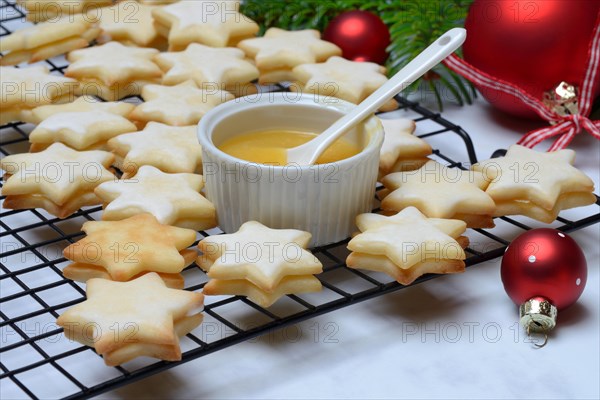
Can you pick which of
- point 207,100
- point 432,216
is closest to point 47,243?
point 207,100

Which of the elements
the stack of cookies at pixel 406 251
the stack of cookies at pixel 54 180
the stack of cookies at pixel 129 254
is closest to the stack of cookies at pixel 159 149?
the stack of cookies at pixel 54 180

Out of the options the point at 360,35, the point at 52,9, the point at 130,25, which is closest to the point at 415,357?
the point at 360,35

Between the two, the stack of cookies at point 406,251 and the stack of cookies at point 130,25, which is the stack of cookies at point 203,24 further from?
the stack of cookies at point 406,251

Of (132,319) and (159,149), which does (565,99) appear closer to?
(159,149)

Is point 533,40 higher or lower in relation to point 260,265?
higher

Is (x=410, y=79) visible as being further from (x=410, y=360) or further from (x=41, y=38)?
(x=41, y=38)

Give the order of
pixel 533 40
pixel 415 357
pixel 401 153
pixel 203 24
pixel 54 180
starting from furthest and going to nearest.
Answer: pixel 203 24, pixel 533 40, pixel 401 153, pixel 54 180, pixel 415 357

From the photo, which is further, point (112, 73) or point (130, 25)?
point (130, 25)
